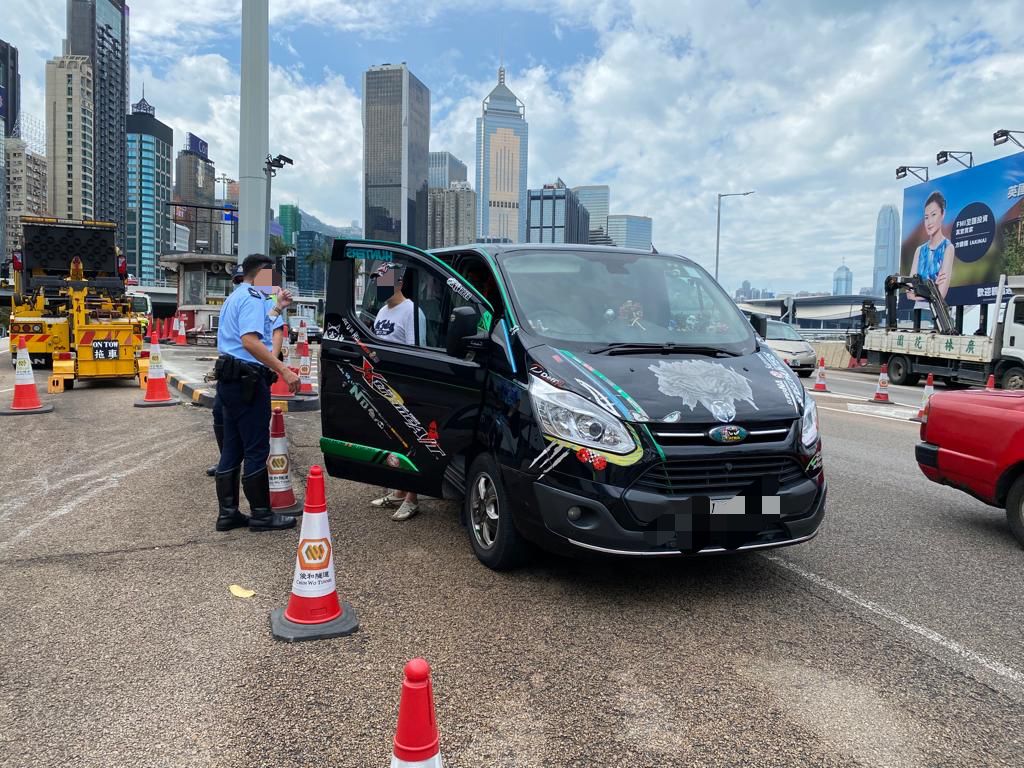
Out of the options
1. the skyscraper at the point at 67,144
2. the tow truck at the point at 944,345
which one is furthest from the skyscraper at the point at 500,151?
the skyscraper at the point at 67,144

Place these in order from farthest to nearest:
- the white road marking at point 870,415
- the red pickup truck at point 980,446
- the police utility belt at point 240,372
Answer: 1. the white road marking at point 870,415
2. the red pickup truck at point 980,446
3. the police utility belt at point 240,372

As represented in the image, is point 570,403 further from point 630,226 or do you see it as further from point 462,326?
point 630,226

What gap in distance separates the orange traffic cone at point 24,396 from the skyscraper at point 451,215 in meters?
54.3

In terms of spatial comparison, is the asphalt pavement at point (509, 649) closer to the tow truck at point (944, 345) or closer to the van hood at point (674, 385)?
the van hood at point (674, 385)

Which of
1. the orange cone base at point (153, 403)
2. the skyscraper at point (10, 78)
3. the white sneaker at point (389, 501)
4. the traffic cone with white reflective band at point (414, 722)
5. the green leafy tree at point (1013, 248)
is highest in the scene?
the skyscraper at point (10, 78)

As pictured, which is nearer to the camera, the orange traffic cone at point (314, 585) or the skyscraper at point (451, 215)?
the orange traffic cone at point (314, 585)

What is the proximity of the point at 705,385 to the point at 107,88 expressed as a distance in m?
169

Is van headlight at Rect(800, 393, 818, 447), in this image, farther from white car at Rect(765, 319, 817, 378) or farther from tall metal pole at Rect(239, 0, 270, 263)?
white car at Rect(765, 319, 817, 378)

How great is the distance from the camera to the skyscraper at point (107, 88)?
12412 centimetres

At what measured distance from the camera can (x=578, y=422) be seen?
3709 millimetres

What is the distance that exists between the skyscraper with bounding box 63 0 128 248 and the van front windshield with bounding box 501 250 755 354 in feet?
352

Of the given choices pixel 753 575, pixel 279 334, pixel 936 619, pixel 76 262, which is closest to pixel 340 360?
pixel 279 334

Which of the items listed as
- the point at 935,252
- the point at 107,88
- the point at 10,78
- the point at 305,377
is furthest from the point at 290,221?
the point at 10,78

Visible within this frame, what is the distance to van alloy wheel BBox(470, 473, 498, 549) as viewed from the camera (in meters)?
4.26
